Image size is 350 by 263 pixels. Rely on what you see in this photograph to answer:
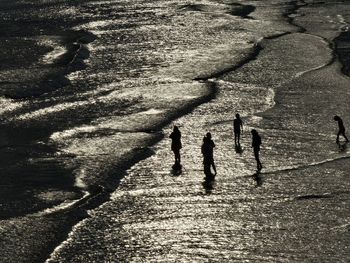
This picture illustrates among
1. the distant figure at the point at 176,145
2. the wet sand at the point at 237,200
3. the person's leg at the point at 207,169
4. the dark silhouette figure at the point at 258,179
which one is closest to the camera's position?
the wet sand at the point at 237,200

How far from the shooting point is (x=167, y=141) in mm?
29781

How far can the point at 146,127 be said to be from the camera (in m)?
31.5

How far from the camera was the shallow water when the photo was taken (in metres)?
21.1

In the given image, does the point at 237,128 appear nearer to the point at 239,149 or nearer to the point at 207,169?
the point at 239,149

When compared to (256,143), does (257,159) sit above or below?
below

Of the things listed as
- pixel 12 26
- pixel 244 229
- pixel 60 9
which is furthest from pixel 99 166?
pixel 60 9

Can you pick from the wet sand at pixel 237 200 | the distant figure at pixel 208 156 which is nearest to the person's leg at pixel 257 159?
the wet sand at pixel 237 200

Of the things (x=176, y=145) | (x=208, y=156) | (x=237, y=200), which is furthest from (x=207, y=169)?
(x=237, y=200)

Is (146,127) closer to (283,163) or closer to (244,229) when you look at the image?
(283,163)

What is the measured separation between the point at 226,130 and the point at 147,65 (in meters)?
12.4

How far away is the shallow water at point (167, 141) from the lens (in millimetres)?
21125

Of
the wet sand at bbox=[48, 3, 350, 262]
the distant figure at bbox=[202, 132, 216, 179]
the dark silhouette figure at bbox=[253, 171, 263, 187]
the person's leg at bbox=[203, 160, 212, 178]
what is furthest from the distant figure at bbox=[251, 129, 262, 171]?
the person's leg at bbox=[203, 160, 212, 178]

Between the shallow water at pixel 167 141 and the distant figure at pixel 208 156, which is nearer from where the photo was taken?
the shallow water at pixel 167 141

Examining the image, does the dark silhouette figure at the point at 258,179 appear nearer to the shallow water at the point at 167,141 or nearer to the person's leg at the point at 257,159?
the shallow water at the point at 167,141
